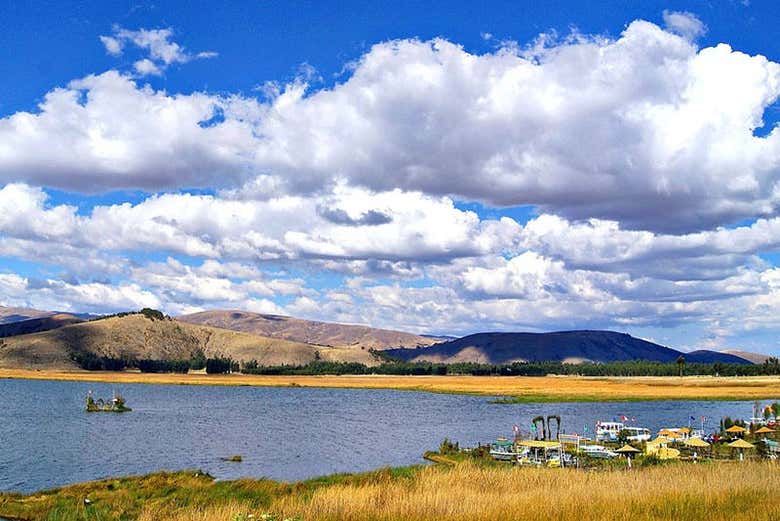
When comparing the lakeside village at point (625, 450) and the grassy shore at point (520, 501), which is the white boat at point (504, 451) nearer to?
the lakeside village at point (625, 450)

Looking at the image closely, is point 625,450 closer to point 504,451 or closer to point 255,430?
point 504,451

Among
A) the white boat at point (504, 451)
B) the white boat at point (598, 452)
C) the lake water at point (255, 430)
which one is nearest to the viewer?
the lake water at point (255, 430)

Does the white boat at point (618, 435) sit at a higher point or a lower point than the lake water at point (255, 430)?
higher

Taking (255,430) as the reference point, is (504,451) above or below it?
above

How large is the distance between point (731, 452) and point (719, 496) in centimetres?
4407

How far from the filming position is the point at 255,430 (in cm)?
8344

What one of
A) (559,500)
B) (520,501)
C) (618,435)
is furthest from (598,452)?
(520,501)

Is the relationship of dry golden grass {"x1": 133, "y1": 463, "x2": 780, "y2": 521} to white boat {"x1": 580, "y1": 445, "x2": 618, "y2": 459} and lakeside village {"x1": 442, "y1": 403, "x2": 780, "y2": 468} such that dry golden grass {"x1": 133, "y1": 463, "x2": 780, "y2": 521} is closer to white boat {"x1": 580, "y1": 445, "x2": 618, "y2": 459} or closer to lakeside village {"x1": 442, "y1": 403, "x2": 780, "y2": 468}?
lakeside village {"x1": 442, "y1": 403, "x2": 780, "y2": 468}

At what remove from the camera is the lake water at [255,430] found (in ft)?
185

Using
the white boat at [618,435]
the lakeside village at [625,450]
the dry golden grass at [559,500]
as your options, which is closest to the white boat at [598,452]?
the lakeside village at [625,450]

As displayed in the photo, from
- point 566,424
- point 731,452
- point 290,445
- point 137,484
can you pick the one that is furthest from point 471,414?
point 137,484

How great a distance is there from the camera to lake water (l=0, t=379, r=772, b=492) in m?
56.5

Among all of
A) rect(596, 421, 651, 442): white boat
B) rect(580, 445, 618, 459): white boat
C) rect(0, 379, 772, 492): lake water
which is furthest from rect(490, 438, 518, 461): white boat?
rect(596, 421, 651, 442): white boat

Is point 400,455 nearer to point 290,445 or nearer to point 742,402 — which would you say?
point 290,445
